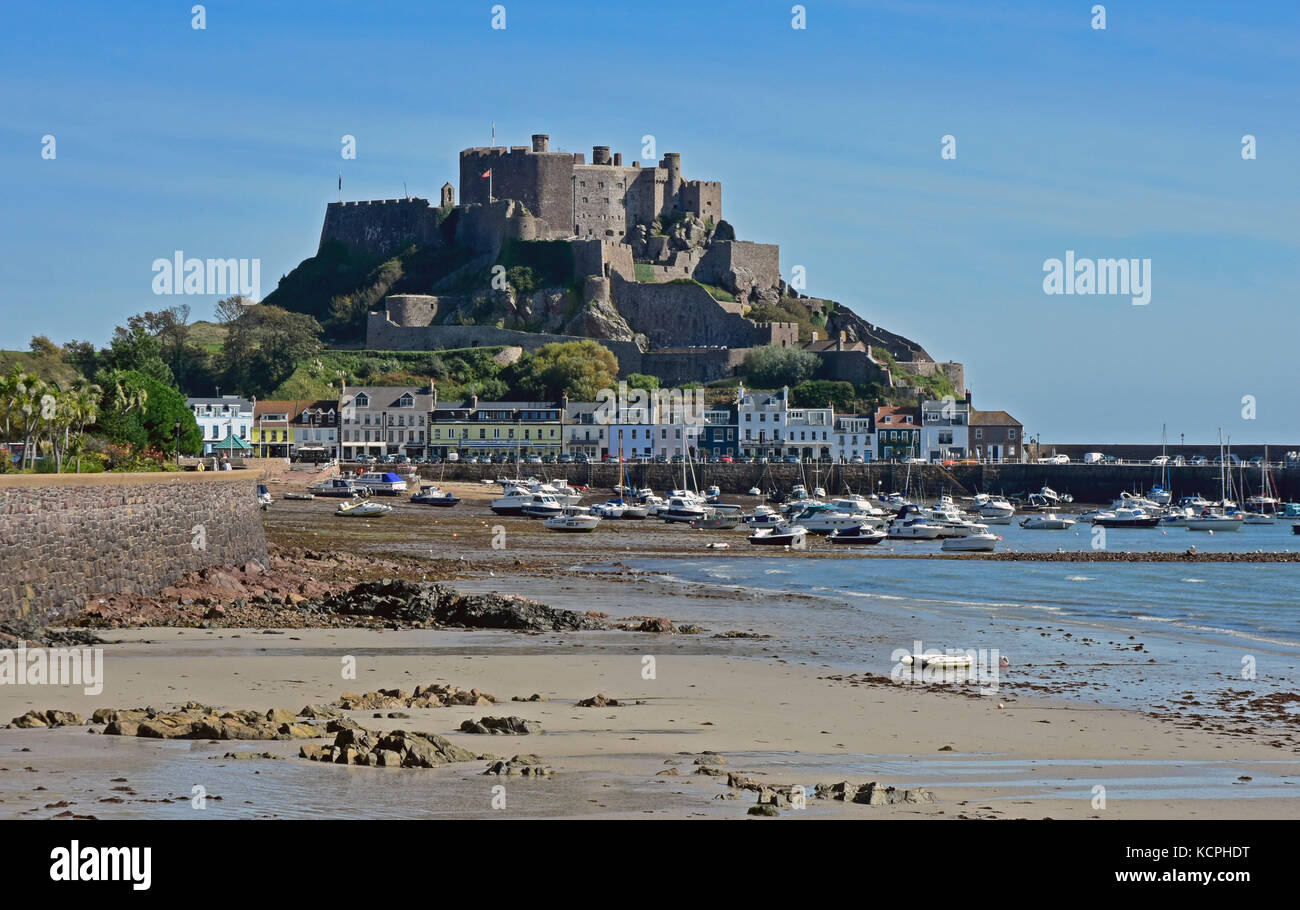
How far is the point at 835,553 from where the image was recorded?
51.1 metres

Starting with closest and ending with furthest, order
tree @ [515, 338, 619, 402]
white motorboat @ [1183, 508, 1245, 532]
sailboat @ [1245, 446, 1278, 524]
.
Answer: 1. white motorboat @ [1183, 508, 1245, 532]
2. sailboat @ [1245, 446, 1278, 524]
3. tree @ [515, 338, 619, 402]

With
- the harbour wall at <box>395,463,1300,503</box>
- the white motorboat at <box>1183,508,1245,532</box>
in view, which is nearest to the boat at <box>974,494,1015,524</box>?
the white motorboat at <box>1183,508,1245,532</box>

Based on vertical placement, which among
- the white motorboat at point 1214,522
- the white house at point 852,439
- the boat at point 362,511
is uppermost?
the white house at point 852,439

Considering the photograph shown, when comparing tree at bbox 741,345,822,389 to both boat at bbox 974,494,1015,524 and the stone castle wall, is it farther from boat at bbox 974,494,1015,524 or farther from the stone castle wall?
boat at bbox 974,494,1015,524

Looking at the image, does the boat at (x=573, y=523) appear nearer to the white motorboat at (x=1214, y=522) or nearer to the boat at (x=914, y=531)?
the boat at (x=914, y=531)

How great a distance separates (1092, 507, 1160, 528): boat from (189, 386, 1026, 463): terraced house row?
33.5 meters

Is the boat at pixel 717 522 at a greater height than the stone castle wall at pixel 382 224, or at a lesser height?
lesser

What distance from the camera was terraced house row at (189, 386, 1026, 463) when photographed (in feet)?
348

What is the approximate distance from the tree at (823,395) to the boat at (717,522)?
44460 mm

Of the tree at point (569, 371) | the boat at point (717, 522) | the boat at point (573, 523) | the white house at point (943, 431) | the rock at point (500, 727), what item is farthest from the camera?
the tree at point (569, 371)

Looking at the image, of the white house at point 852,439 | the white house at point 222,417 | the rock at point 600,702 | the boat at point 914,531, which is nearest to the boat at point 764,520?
the boat at point 914,531

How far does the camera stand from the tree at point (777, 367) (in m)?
115

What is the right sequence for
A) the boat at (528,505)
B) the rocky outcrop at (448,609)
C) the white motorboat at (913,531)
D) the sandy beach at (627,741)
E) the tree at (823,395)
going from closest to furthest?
1. the sandy beach at (627,741)
2. the rocky outcrop at (448,609)
3. the white motorboat at (913,531)
4. the boat at (528,505)
5. the tree at (823,395)

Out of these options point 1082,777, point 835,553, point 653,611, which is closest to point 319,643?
point 653,611
